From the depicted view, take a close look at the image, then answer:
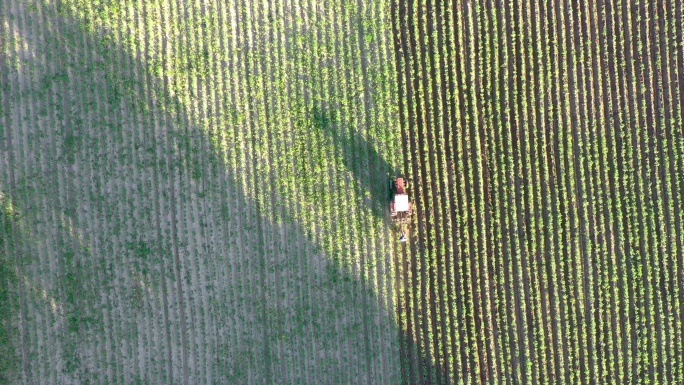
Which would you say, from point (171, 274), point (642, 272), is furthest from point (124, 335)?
point (642, 272)

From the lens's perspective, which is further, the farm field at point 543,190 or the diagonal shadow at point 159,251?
the farm field at point 543,190

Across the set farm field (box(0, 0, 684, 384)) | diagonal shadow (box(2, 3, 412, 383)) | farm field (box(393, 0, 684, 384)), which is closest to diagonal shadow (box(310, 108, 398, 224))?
farm field (box(0, 0, 684, 384))

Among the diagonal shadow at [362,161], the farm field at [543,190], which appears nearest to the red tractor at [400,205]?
the diagonal shadow at [362,161]

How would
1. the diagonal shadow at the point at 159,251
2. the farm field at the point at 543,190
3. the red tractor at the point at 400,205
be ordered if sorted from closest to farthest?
the red tractor at the point at 400,205
the diagonal shadow at the point at 159,251
the farm field at the point at 543,190

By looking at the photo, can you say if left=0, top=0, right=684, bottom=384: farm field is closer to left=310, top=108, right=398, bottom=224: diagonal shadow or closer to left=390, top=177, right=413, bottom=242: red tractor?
left=310, top=108, right=398, bottom=224: diagonal shadow

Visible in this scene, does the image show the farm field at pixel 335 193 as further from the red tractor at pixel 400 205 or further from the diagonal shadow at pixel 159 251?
the red tractor at pixel 400 205

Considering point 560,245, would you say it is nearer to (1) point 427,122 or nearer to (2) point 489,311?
(2) point 489,311

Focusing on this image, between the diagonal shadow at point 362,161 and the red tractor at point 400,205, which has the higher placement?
the diagonal shadow at point 362,161
